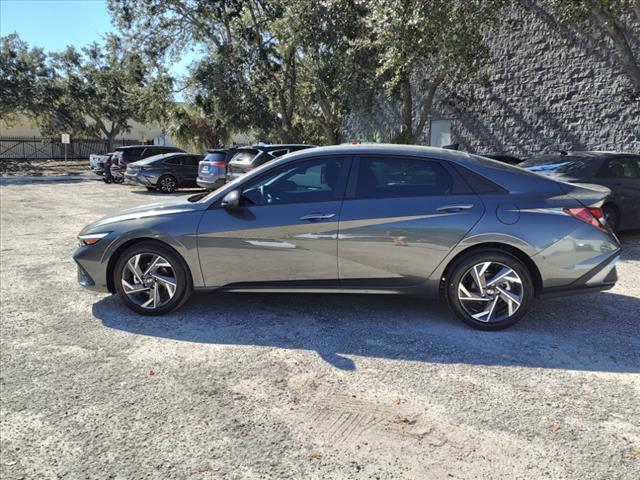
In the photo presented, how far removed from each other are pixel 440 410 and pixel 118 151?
21574mm

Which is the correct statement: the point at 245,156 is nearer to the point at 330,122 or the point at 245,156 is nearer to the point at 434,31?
the point at 434,31

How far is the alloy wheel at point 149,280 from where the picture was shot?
4758 mm

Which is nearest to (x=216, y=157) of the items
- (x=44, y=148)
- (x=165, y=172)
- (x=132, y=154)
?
(x=165, y=172)

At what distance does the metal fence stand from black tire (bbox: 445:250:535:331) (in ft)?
143

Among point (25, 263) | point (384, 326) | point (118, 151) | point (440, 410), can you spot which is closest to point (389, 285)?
point (384, 326)

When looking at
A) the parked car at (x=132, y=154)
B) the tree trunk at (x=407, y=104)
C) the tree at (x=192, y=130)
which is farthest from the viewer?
the tree at (x=192, y=130)

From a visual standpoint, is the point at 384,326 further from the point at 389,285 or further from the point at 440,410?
the point at 440,410

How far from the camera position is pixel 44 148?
41469 mm

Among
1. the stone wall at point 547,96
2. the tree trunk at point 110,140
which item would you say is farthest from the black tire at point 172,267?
the tree trunk at point 110,140

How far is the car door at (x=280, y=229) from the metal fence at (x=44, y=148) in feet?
138

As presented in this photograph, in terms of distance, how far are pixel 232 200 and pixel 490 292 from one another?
2439mm

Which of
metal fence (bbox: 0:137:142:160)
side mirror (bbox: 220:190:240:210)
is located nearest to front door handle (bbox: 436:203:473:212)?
side mirror (bbox: 220:190:240:210)

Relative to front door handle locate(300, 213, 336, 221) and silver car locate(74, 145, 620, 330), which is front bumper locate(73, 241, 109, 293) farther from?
front door handle locate(300, 213, 336, 221)

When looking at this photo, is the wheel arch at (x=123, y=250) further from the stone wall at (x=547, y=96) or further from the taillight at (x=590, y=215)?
the stone wall at (x=547, y=96)
